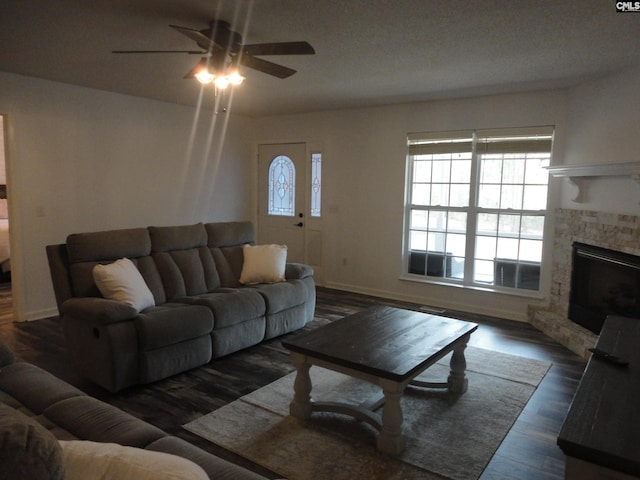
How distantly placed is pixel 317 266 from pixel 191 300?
302 cm

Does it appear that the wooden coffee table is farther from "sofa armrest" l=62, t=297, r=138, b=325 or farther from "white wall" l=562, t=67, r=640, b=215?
"white wall" l=562, t=67, r=640, b=215

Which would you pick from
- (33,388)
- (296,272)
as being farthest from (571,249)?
(33,388)

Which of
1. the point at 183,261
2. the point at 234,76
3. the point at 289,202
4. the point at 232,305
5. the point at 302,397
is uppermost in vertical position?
the point at 234,76

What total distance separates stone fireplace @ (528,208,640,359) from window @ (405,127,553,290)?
0.27 m

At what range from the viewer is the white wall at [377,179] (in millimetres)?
5031

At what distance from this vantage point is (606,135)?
4012 millimetres

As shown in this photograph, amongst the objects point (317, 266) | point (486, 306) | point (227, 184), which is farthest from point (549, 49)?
point (227, 184)

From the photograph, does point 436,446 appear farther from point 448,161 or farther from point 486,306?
point 448,161

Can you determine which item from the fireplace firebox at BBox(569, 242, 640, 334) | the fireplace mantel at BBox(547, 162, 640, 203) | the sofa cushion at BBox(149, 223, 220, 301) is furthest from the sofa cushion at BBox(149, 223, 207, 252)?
the fireplace firebox at BBox(569, 242, 640, 334)

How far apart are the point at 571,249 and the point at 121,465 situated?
4575 millimetres

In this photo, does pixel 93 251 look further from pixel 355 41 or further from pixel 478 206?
pixel 478 206

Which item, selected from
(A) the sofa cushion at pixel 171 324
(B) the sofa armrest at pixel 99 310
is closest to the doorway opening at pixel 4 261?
(B) the sofa armrest at pixel 99 310

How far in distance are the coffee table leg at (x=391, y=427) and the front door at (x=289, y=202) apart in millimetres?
4128

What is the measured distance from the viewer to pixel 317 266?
255 inches
